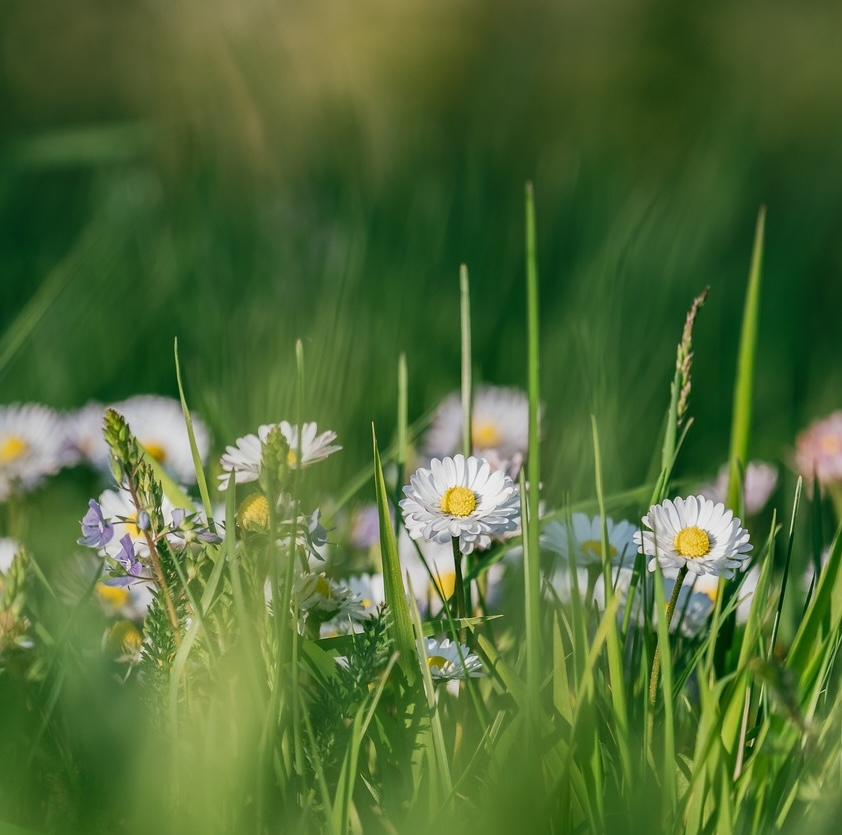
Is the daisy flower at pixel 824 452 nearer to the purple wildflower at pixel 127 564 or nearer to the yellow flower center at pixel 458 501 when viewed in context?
the yellow flower center at pixel 458 501

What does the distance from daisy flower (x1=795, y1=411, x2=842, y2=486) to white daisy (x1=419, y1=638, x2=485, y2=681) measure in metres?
0.48

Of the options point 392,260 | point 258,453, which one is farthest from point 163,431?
point 392,260

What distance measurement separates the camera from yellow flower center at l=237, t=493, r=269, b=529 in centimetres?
55

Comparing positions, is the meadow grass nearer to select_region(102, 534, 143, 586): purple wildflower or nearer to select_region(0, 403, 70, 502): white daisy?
select_region(102, 534, 143, 586): purple wildflower

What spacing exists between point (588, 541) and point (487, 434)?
0.44m

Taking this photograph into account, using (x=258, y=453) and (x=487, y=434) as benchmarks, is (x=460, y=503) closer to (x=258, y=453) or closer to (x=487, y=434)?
(x=258, y=453)

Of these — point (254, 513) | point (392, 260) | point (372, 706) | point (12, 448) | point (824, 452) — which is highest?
point (392, 260)

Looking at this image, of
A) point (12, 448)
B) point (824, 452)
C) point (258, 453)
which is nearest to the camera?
point (258, 453)

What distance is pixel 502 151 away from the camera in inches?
87.6

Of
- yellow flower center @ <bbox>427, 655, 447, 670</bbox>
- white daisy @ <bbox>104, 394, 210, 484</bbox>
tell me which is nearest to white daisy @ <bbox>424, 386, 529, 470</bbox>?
white daisy @ <bbox>104, 394, 210, 484</bbox>

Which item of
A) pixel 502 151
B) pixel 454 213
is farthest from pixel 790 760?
pixel 502 151

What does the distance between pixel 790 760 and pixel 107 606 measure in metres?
0.46

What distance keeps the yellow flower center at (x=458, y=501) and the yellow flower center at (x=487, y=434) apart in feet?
1.77

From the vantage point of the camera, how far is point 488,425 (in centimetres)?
111
